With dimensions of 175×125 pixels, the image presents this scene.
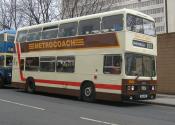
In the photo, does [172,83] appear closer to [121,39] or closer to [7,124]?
[121,39]

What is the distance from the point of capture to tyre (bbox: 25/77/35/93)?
24.4m

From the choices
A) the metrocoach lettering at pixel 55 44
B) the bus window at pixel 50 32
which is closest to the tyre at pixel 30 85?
the metrocoach lettering at pixel 55 44

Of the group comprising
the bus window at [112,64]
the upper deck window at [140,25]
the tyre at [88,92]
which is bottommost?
the tyre at [88,92]

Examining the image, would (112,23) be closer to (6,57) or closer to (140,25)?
(140,25)

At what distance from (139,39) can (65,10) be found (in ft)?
72.8

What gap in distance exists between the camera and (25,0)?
42.8 m

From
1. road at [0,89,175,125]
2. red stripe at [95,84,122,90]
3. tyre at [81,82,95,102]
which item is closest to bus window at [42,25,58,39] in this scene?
tyre at [81,82,95,102]

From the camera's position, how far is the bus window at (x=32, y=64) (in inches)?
942

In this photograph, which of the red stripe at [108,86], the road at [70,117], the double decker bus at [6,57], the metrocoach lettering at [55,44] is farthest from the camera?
the double decker bus at [6,57]

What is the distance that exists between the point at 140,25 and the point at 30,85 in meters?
8.78

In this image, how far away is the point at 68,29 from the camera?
21.5 metres

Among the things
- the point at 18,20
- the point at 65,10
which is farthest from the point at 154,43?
the point at 18,20

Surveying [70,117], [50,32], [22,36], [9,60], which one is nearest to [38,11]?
[9,60]

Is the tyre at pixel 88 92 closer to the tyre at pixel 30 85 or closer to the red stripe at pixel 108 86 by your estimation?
the red stripe at pixel 108 86
